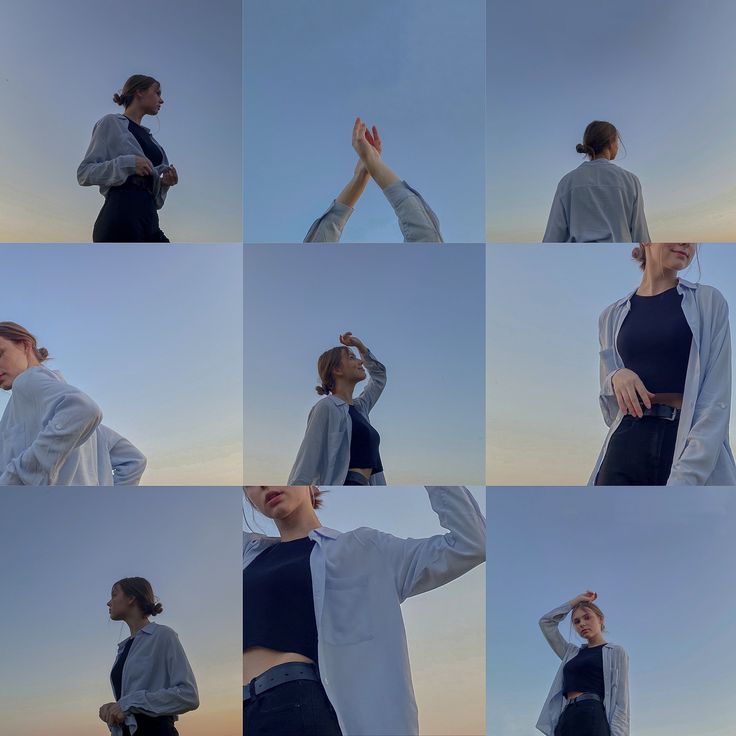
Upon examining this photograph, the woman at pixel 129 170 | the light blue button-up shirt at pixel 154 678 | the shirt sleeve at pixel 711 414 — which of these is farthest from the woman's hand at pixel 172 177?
the shirt sleeve at pixel 711 414

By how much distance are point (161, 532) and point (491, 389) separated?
90 cm

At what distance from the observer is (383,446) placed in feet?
6.99

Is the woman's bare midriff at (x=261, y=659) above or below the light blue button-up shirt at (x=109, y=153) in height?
below

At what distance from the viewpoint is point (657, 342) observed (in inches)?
83.4

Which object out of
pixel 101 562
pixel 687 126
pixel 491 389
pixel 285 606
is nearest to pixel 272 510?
pixel 285 606

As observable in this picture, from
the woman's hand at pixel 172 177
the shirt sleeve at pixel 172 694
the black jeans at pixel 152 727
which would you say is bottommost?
the black jeans at pixel 152 727

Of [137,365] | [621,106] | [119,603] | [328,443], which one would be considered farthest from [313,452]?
[621,106]

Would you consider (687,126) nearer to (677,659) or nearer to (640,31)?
(640,31)

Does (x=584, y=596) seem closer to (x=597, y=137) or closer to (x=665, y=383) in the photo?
(x=665, y=383)

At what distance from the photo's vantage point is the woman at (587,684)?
210 cm

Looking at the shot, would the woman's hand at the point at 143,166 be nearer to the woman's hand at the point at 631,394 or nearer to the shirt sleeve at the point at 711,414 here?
the woman's hand at the point at 631,394

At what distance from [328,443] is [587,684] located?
2.88 ft

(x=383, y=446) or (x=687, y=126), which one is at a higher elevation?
(x=687, y=126)

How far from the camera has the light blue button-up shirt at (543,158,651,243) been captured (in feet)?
7.05
